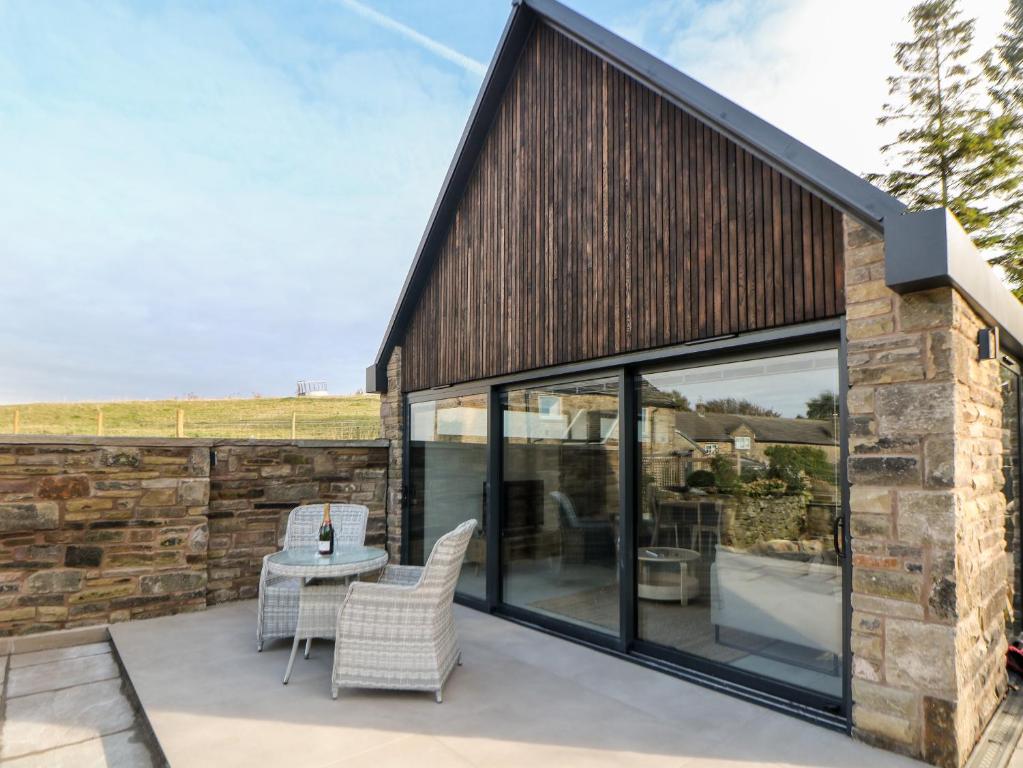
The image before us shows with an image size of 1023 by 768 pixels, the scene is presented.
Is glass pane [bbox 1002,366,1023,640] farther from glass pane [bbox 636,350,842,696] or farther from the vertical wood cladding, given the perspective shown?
the vertical wood cladding

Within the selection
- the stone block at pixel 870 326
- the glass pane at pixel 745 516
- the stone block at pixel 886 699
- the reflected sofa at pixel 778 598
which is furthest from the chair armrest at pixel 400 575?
the stone block at pixel 870 326

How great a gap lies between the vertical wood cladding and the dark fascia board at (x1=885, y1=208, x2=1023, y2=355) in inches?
16.6

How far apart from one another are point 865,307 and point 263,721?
3.98m

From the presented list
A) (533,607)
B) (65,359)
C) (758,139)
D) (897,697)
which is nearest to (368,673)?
(533,607)

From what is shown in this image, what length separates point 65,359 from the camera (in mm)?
34438

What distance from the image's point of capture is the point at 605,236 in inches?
188

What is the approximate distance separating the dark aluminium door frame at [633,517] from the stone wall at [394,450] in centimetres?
100

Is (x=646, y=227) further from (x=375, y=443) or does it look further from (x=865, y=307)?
(x=375, y=443)

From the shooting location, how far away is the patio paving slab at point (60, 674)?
4123 millimetres

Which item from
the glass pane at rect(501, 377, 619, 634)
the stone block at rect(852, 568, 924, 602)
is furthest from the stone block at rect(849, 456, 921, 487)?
the glass pane at rect(501, 377, 619, 634)

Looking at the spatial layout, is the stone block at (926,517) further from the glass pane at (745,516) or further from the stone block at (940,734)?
the stone block at (940,734)

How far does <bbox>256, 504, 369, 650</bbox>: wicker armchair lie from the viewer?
4.70m

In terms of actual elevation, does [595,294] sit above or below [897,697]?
above

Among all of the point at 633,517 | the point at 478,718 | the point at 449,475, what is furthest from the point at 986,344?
the point at 449,475
